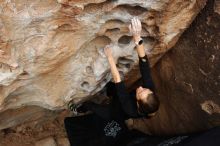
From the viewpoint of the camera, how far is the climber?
1448mm

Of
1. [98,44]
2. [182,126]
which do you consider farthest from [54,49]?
[182,126]

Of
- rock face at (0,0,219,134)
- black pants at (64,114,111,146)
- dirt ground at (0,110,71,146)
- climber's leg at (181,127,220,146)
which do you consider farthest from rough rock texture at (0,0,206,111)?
dirt ground at (0,110,71,146)

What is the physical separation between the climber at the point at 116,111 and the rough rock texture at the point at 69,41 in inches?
2.7

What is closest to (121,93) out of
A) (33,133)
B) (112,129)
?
(112,129)

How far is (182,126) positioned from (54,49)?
2.48ft

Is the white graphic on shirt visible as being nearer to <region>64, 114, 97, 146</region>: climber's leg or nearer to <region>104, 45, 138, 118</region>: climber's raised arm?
<region>64, 114, 97, 146</region>: climber's leg

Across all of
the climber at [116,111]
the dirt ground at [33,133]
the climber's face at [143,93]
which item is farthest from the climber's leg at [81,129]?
the climber's face at [143,93]

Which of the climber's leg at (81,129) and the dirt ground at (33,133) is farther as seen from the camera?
the dirt ground at (33,133)

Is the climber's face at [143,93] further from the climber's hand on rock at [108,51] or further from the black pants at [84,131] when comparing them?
the black pants at [84,131]

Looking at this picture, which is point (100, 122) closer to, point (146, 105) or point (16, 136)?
point (146, 105)

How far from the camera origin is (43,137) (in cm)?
218

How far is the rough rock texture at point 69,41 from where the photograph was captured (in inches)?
51.4

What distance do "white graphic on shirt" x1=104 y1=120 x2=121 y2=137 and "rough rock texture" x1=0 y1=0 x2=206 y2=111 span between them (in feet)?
0.52

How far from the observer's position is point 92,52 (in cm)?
155
